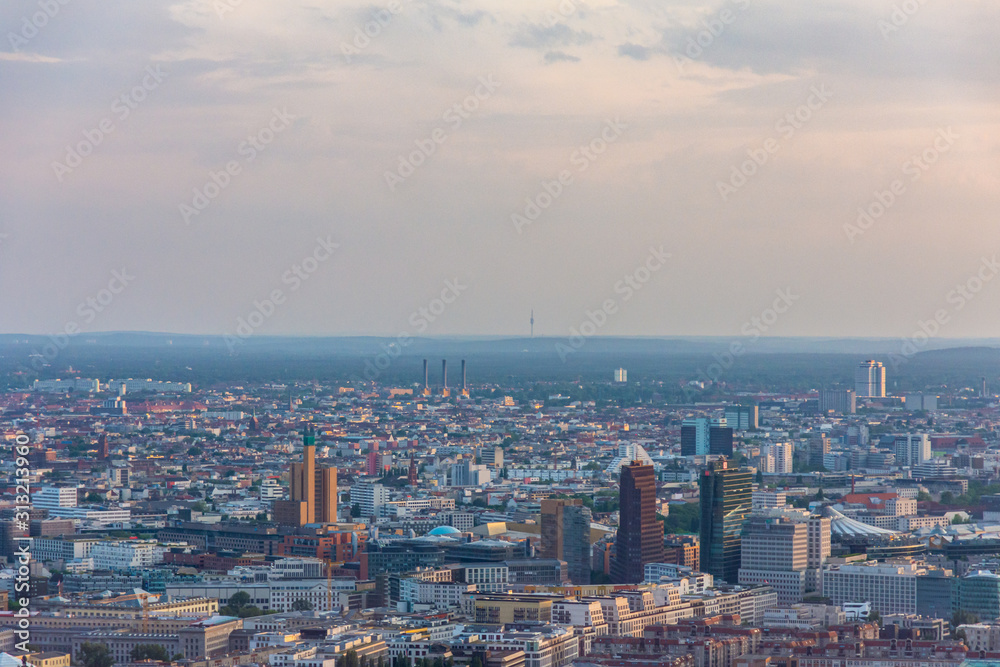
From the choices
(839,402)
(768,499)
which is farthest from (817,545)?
(839,402)

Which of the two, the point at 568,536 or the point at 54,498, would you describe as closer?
the point at 568,536

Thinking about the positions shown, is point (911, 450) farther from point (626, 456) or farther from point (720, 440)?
point (626, 456)

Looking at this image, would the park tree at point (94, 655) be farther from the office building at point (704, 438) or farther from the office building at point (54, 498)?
the office building at point (704, 438)

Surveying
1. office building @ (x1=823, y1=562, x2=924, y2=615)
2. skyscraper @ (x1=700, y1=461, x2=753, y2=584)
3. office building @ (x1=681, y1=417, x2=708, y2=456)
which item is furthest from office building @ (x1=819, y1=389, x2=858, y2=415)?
office building @ (x1=823, y1=562, x2=924, y2=615)

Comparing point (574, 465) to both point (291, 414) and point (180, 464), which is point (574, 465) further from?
point (291, 414)

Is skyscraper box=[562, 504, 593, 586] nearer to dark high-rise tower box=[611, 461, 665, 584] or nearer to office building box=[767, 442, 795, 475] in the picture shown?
dark high-rise tower box=[611, 461, 665, 584]

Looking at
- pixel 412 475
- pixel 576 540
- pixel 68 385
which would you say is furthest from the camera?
pixel 68 385

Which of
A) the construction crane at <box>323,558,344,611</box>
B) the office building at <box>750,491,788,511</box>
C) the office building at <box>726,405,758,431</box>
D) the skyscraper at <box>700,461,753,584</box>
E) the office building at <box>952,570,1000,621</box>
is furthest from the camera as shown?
the office building at <box>726,405,758,431</box>
